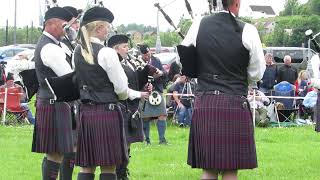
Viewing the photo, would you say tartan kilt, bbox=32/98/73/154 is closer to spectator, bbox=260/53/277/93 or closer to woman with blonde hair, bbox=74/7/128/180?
woman with blonde hair, bbox=74/7/128/180

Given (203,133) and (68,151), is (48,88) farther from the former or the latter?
(203,133)

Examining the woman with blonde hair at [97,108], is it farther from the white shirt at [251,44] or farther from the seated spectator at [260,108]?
the seated spectator at [260,108]

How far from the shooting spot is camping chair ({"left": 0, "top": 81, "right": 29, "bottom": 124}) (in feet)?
41.3

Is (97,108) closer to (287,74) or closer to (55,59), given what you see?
(55,59)

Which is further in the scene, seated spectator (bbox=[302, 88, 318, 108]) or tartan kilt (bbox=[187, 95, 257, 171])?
seated spectator (bbox=[302, 88, 318, 108])

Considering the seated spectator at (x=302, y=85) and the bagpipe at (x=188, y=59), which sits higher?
the bagpipe at (x=188, y=59)

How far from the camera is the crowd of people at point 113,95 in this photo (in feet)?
14.9

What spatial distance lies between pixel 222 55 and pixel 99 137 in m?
1.19

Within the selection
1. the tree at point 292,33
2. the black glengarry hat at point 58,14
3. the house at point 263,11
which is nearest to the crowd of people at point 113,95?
the black glengarry hat at point 58,14

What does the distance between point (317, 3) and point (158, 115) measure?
43484 mm

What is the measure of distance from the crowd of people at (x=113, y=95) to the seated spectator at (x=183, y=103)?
6548mm

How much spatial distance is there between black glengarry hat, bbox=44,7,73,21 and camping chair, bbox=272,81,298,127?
825 centimetres

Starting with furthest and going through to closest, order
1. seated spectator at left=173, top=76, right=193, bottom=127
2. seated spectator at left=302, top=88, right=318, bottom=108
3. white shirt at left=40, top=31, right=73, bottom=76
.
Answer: seated spectator at left=302, top=88, right=318, bottom=108 < seated spectator at left=173, top=76, right=193, bottom=127 < white shirt at left=40, top=31, right=73, bottom=76

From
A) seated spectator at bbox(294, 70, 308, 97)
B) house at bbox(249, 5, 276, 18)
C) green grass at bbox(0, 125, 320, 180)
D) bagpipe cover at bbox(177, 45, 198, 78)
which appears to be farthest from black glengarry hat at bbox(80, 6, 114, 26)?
house at bbox(249, 5, 276, 18)
